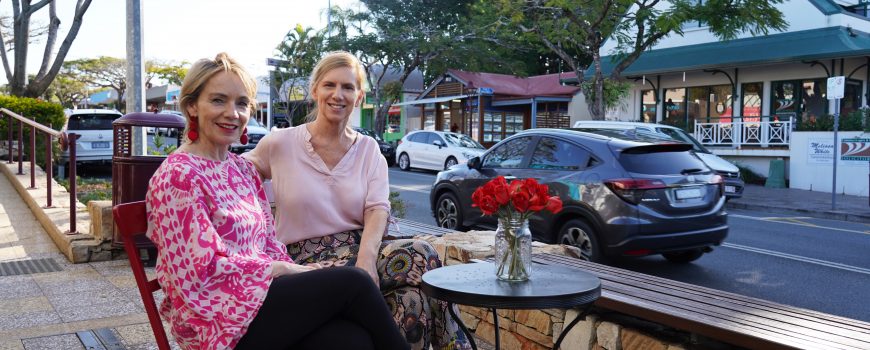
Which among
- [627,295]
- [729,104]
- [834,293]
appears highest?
[729,104]

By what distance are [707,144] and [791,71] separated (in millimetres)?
3201

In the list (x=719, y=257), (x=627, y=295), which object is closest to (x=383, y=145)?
(x=719, y=257)

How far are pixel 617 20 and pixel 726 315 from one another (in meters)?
17.4

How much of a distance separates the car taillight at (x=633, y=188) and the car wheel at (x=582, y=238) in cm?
52

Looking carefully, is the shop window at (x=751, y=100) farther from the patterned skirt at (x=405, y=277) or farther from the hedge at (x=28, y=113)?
the patterned skirt at (x=405, y=277)

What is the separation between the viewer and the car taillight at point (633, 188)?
22.7 feet

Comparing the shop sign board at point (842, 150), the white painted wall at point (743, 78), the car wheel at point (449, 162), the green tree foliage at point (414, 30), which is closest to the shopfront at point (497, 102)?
the green tree foliage at point (414, 30)

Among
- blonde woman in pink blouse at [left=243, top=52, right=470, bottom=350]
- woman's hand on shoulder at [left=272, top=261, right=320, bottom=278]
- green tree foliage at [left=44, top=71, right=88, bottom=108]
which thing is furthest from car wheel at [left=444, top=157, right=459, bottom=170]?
green tree foliage at [left=44, top=71, right=88, bottom=108]

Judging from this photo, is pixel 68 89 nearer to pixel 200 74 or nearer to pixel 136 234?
pixel 200 74

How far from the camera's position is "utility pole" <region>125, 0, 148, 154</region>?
7191 millimetres

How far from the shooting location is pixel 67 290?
17.6 ft

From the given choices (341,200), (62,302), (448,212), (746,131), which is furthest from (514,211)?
(746,131)

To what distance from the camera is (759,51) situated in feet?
68.2

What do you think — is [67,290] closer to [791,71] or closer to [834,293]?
[834,293]
